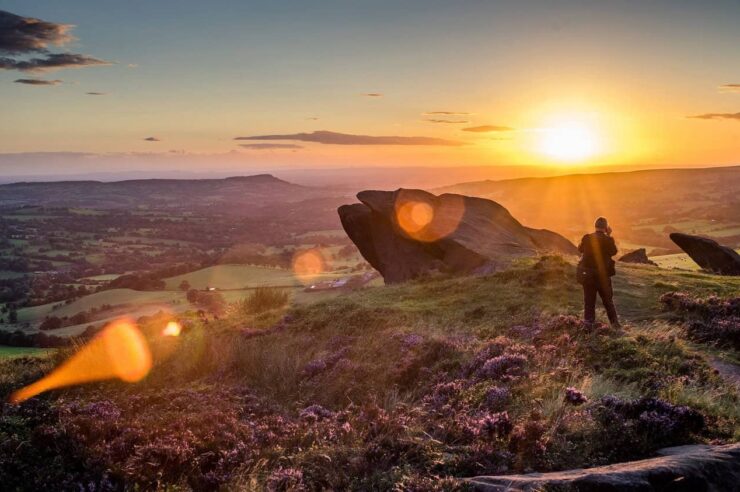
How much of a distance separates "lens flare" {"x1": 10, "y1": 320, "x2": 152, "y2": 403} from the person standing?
12.6 meters

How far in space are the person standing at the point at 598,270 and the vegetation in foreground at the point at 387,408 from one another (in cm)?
99

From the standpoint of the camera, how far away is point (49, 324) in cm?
6781

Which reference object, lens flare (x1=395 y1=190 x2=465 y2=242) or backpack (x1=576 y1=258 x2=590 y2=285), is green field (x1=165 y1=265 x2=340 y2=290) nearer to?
lens flare (x1=395 y1=190 x2=465 y2=242)

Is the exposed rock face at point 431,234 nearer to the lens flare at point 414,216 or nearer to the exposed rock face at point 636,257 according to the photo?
the lens flare at point 414,216

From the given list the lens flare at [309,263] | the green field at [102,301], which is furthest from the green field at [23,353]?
the lens flare at [309,263]

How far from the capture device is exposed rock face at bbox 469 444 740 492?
200 inches

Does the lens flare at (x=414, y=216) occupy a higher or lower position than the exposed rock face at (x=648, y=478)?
higher

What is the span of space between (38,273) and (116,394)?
139 metres

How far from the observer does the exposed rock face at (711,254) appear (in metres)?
29.3

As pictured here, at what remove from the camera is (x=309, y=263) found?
117938 mm

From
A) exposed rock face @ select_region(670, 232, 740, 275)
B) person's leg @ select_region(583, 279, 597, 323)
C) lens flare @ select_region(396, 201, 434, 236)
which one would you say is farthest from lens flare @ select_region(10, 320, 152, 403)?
exposed rock face @ select_region(670, 232, 740, 275)

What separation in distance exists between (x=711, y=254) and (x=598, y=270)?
2206 centimetres

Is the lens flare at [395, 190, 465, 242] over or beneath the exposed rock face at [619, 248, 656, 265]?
over

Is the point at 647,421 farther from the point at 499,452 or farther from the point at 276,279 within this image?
the point at 276,279
